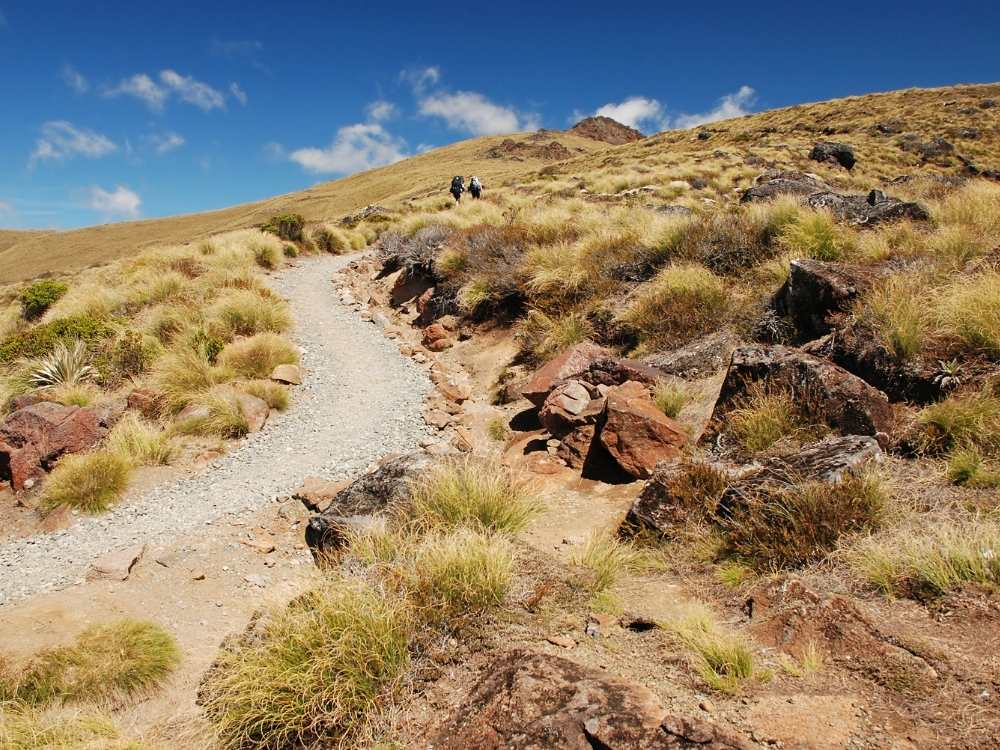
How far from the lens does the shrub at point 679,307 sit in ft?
28.5

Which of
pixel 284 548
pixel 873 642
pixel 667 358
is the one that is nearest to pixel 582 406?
pixel 667 358

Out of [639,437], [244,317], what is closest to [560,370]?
[639,437]

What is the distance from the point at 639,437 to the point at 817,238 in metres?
5.53

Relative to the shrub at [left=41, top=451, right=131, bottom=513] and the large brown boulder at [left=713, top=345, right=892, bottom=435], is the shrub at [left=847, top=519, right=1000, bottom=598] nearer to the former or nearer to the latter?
the large brown boulder at [left=713, top=345, right=892, bottom=435]

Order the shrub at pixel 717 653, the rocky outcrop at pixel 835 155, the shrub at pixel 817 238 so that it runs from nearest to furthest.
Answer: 1. the shrub at pixel 717 653
2. the shrub at pixel 817 238
3. the rocky outcrop at pixel 835 155

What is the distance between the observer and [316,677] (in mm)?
3154

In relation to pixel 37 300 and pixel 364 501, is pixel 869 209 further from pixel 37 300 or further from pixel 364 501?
pixel 37 300

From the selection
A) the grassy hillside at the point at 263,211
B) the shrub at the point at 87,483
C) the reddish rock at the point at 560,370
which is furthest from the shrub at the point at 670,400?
the grassy hillside at the point at 263,211

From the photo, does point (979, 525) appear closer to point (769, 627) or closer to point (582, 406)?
point (769, 627)

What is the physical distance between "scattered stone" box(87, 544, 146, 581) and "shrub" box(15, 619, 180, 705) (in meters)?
1.17

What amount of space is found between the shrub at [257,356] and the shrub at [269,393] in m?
0.80

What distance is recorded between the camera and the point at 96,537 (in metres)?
6.34

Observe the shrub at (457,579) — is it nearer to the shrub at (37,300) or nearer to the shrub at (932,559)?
the shrub at (932,559)

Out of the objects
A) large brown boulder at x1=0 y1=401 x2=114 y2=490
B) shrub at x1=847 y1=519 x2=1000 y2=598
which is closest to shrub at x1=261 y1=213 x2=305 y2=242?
large brown boulder at x1=0 y1=401 x2=114 y2=490
